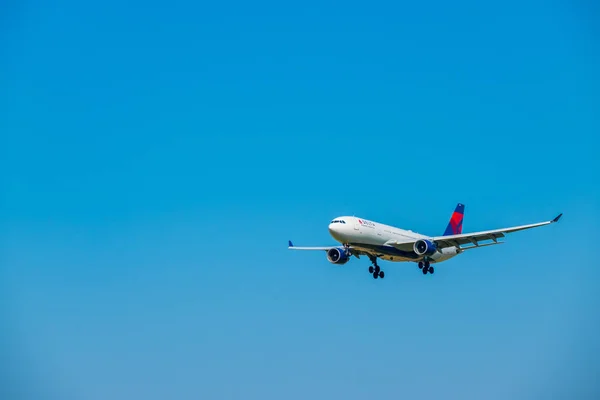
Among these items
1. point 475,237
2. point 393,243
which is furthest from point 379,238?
point 475,237

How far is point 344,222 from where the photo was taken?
2992 inches

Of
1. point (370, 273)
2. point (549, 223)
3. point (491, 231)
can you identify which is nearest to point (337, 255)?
point (370, 273)

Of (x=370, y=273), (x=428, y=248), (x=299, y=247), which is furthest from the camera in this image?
(x=299, y=247)

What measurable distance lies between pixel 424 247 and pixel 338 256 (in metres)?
9.62

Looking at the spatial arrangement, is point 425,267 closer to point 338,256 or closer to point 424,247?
point 424,247

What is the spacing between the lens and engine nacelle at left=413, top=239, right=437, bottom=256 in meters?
78.9

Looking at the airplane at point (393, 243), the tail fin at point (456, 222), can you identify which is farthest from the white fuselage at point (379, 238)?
the tail fin at point (456, 222)

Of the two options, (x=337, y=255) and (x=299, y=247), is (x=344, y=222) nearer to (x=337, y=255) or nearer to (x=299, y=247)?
(x=337, y=255)

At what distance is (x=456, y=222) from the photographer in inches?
3834

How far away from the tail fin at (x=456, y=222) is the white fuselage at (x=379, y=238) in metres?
12.2

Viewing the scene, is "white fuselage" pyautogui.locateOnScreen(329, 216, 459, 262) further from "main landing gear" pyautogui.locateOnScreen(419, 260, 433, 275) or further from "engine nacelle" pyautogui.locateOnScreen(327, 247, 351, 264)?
"engine nacelle" pyautogui.locateOnScreen(327, 247, 351, 264)

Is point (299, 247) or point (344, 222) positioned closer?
point (344, 222)

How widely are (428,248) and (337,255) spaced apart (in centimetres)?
1014

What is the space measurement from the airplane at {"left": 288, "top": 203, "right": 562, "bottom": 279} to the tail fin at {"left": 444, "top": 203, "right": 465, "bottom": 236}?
12.0 meters
